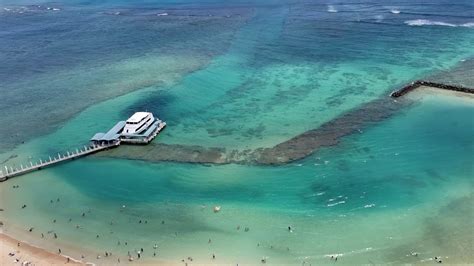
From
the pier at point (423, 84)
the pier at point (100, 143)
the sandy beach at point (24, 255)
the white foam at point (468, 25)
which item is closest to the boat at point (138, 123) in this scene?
the pier at point (100, 143)

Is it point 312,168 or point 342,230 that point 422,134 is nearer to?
point 312,168

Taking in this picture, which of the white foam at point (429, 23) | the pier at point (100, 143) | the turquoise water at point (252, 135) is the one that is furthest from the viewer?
the white foam at point (429, 23)

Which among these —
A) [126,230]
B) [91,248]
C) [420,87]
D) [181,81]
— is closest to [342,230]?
[126,230]

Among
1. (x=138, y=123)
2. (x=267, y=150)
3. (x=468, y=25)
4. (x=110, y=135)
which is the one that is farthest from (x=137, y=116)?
(x=468, y=25)

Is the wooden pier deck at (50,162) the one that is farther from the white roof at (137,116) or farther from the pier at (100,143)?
the white roof at (137,116)

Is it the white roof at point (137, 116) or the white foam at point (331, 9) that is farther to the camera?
the white foam at point (331, 9)
